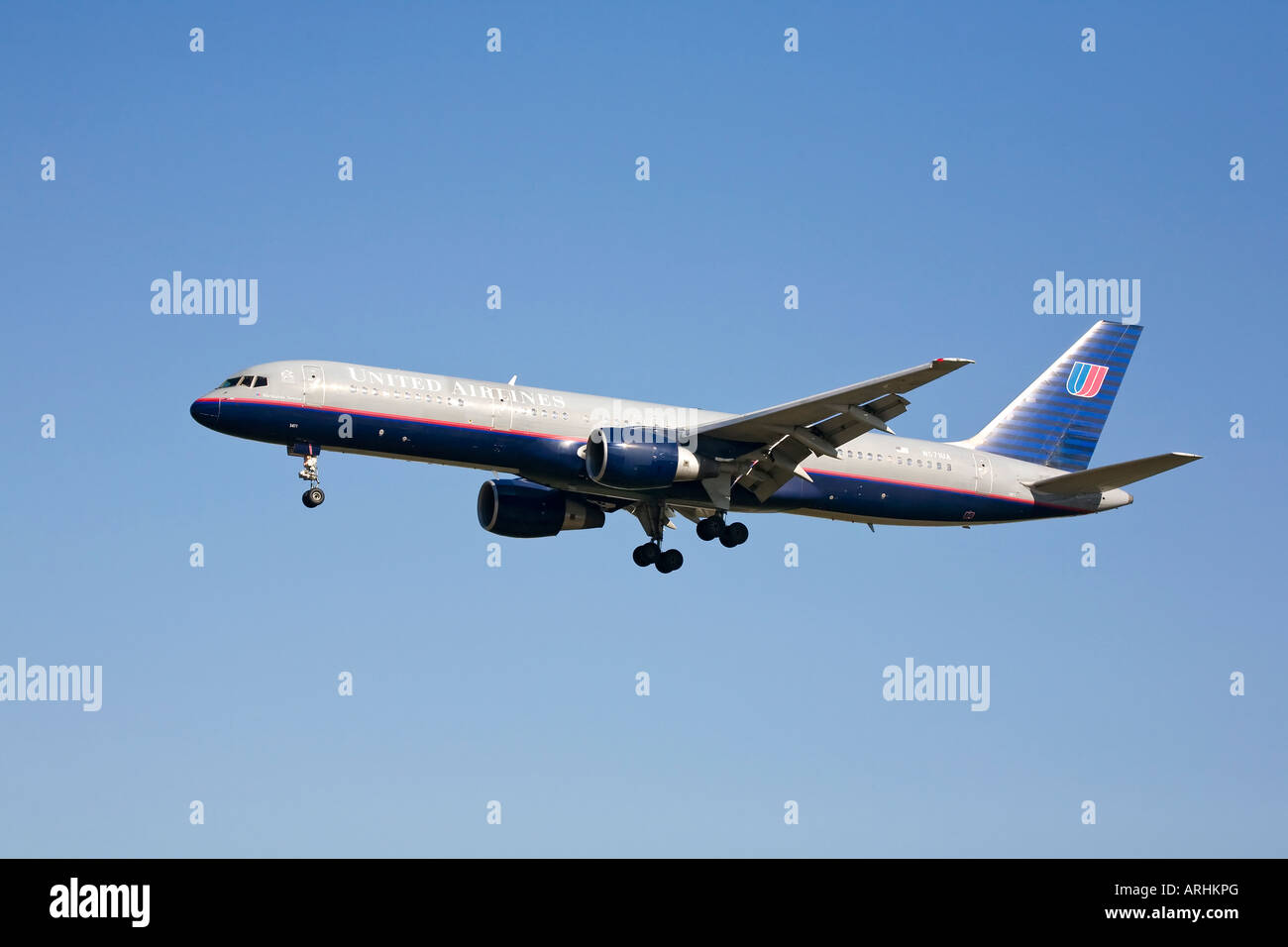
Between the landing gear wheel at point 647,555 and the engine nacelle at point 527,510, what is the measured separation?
2.03 meters

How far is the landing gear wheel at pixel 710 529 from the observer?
5141cm

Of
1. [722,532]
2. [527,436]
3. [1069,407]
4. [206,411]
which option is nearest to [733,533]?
[722,532]

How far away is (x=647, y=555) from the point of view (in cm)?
5266

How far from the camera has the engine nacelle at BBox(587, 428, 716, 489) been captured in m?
45.8

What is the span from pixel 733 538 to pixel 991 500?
8730mm

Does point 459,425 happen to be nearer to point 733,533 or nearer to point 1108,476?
point 733,533

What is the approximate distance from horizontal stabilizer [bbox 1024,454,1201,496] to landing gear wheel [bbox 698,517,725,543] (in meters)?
10.4

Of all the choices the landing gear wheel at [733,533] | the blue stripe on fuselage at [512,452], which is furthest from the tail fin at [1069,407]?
the landing gear wheel at [733,533]

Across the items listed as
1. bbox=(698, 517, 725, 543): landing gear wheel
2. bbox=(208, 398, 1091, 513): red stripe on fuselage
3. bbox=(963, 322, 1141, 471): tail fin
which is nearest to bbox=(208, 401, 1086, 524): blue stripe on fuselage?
bbox=(208, 398, 1091, 513): red stripe on fuselage

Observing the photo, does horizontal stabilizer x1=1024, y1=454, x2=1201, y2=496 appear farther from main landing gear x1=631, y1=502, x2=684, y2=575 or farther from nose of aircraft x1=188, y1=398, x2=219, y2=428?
nose of aircraft x1=188, y1=398, x2=219, y2=428

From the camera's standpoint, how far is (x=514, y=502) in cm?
5172

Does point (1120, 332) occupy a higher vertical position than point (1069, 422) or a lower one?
higher

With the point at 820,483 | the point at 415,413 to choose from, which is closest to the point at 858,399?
the point at 820,483
